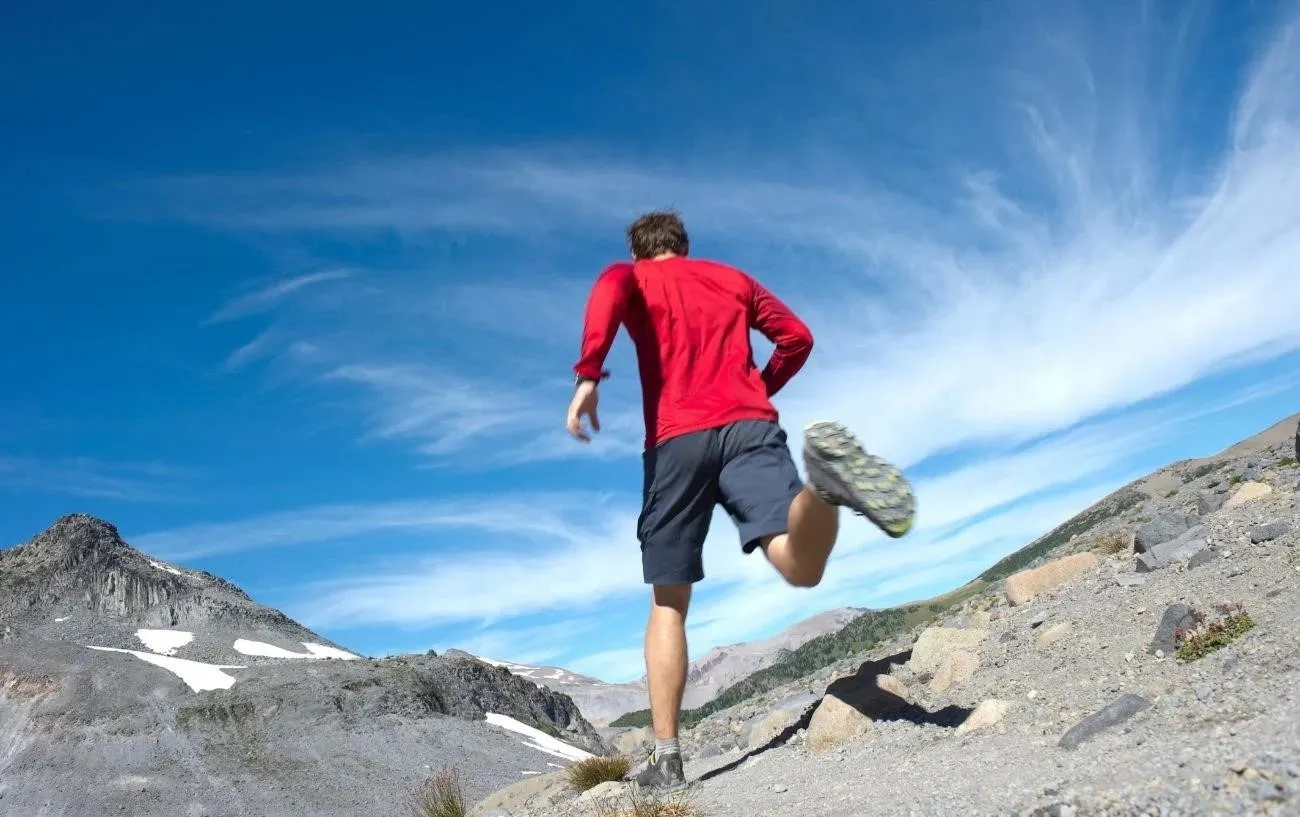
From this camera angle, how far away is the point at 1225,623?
4.47 meters

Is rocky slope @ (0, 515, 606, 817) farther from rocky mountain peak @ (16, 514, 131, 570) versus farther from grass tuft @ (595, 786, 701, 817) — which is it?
grass tuft @ (595, 786, 701, 817)

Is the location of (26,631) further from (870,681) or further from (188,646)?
(870,681)

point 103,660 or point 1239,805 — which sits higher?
point 103,660

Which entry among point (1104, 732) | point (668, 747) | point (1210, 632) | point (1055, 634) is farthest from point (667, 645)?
point (1055, 634)

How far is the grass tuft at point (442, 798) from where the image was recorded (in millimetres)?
6551

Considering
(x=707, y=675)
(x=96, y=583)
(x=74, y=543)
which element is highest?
(x=74, y=543)

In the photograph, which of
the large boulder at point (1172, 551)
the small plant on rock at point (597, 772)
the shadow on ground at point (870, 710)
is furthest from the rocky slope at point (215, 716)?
the large boulder at point (1172, 551)

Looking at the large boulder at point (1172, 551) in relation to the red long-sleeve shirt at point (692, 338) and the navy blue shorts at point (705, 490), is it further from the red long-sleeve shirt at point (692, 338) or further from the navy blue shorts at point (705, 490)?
the navy blue shorts at point (705, 490)

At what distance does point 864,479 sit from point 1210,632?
8.74 feet

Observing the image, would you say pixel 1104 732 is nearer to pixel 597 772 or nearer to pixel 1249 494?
pixel 597 772

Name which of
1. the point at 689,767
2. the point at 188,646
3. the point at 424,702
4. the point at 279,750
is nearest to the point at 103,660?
the point at 188,646

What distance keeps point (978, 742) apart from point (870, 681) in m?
1.67

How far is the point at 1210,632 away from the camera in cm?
441

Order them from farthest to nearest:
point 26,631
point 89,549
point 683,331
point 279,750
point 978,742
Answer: point 89,549 < point 26,631 < point 279,750 < point 683,331 < point 978,742
